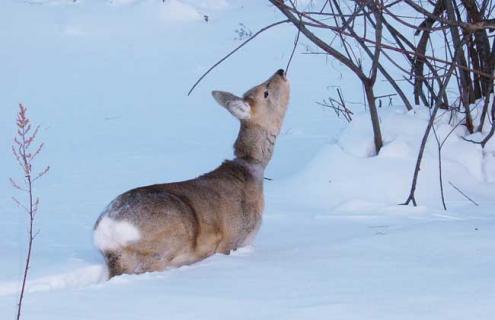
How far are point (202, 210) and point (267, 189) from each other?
8.32 ft

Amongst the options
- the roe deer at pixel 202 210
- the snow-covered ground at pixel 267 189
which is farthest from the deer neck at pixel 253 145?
the snow-covered ground at pixel 267 189

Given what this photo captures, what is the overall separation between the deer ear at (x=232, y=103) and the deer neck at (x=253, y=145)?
0.13m

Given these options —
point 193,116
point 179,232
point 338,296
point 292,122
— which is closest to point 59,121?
point 193,116

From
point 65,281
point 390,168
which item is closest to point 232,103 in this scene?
point 65,281

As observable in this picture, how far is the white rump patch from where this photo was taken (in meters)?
5.88

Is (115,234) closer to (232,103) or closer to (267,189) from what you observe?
(232,103)

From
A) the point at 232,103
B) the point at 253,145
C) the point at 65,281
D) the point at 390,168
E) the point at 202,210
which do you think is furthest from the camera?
the point at 390,168

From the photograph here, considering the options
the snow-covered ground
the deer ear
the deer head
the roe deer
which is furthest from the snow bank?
the deer ear

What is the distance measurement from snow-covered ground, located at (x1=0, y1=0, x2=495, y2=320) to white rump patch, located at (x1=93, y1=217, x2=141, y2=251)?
26 cm

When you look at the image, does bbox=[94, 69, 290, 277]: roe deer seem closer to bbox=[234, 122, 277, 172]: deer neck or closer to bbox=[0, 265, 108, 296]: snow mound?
bbox=[234, 122, 277, 172]: deer neck

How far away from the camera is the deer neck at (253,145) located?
23.7ft

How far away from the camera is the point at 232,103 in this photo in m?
7.08

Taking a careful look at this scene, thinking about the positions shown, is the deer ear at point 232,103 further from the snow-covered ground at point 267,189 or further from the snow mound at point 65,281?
the snow mound at point 65,281

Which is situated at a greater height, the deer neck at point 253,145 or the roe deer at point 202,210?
the deer neck at point 253,145
